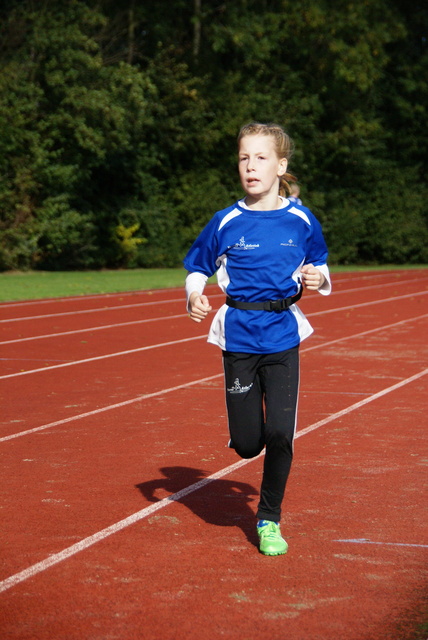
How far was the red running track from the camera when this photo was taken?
13.0ft

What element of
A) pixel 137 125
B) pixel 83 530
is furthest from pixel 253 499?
pixel 137 125

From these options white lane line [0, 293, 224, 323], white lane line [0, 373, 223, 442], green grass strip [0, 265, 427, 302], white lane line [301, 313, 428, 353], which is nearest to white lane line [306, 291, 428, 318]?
white lane line [301, 313, 428, 353]

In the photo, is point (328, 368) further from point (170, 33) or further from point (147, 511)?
point (170, 33)

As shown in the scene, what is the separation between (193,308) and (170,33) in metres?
36.6

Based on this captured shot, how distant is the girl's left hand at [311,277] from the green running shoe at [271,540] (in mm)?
1115

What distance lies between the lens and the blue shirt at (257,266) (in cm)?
484

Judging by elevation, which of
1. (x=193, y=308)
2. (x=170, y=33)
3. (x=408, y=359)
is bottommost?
(x=408, y=359)

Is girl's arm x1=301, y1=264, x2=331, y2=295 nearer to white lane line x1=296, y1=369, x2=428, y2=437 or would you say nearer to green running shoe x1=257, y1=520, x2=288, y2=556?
green running shoe x1=257, y1=520, x2=288, y2=556

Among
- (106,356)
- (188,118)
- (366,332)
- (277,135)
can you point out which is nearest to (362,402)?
→ (106,356)

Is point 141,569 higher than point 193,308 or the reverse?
the reverse

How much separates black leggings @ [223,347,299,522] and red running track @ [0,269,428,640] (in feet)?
1.06

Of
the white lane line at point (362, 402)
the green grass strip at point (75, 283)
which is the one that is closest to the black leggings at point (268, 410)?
the white lane line at point (362, 402)

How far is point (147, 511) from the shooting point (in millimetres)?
5570

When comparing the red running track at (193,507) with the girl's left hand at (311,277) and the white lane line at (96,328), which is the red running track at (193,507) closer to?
the girl's left hand at (311,277)
